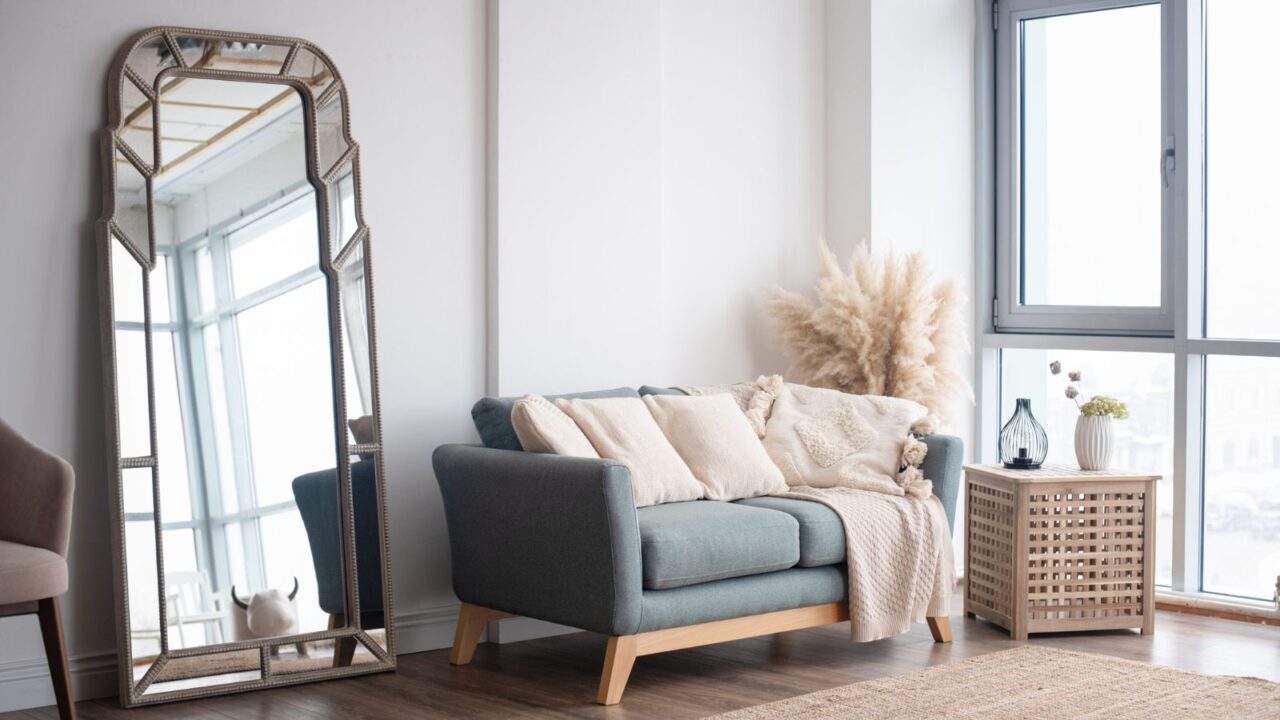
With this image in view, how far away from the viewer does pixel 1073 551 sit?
4555 millimetres

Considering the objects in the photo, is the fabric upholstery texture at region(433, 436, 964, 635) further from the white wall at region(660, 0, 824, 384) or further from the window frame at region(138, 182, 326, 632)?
the white wall at region(660, 0, 824, 384)

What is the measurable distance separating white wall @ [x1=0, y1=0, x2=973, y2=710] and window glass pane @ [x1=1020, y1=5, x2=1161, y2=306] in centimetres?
28

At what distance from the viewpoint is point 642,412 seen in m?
4.23

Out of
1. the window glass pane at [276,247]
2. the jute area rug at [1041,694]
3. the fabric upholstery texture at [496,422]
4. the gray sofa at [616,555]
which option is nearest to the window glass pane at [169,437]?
the window glass pane at [276,247]

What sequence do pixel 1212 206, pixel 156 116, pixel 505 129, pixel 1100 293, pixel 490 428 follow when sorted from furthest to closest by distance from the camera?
pixel 1100 293
pixel 1212 206
pixel 505 129
pixel 490 428
pixel 156 116

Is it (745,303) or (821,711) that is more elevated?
(745,303)

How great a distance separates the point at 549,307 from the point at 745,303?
102cm

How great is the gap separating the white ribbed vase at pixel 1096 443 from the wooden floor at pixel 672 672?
22.4 inches

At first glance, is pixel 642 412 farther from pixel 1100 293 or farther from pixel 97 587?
pixel 1100 293

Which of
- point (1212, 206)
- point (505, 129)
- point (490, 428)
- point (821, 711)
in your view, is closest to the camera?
point (821, 711)

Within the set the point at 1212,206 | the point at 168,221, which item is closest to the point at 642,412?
the point at 168,221

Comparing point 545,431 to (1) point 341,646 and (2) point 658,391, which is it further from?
(1) point 341,646

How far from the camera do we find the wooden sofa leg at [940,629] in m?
4.37

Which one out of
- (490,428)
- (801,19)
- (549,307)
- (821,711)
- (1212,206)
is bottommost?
(821,711)
